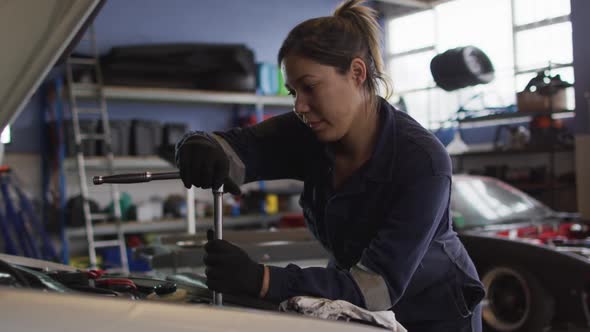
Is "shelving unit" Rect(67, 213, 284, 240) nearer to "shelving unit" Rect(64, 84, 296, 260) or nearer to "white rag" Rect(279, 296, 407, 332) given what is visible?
"shelving unit" Rect(64, 84, 296, 260)

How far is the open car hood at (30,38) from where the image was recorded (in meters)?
1.21

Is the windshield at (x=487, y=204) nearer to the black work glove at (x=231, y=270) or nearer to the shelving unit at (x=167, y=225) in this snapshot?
the shelving unit at (x=167, y=225)

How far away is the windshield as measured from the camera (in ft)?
14.4

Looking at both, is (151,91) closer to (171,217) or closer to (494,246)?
(171,217)

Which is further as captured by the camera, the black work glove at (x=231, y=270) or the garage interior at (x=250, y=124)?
the garage interior at (x=250, y=124)

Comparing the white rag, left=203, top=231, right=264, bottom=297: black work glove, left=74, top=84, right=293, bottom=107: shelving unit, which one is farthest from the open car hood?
left=74, top=84, right=293, bottom=107: shelving unit

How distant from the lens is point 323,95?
1328 mm

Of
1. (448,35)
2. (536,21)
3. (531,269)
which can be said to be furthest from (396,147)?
(448,35)

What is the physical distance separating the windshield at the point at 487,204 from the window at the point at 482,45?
81 cm

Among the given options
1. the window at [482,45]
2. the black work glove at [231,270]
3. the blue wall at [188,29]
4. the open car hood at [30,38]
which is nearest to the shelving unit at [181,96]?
the blue wall at [188,29]

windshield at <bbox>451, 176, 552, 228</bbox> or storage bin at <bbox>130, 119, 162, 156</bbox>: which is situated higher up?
storage bin at <bbox>130, 119, 162, 156</bbox>

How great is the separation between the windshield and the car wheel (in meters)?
0.56

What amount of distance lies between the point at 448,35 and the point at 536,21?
380 cm

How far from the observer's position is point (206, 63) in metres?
7.96
